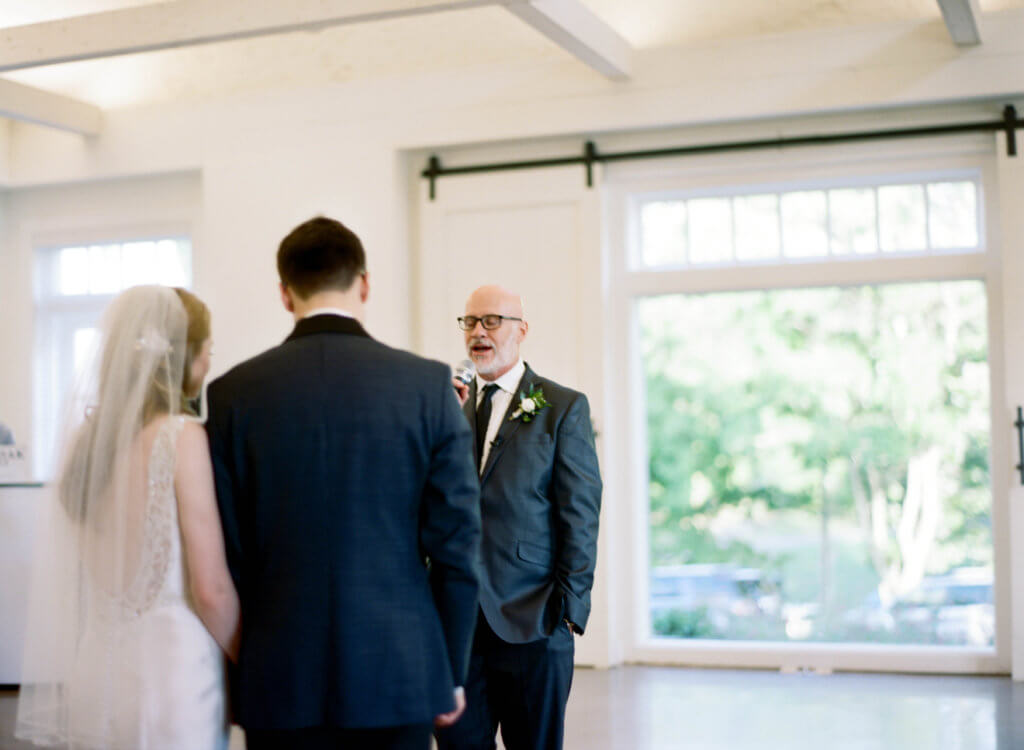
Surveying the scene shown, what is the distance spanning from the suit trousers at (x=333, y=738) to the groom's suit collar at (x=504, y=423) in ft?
3.96

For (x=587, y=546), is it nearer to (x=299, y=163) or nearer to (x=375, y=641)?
(x=375, y=641)

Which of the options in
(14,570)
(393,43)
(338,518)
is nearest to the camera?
(338,518)

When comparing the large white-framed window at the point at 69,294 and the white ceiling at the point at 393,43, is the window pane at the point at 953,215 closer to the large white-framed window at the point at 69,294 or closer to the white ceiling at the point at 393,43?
the white ceiling at the point at 393,43

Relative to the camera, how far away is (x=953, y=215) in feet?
21.4

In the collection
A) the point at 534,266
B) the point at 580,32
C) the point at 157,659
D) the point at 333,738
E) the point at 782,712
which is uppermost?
the point at 580,32

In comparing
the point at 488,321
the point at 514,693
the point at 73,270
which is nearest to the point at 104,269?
the point at 73,270

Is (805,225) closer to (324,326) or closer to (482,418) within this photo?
(482,418)

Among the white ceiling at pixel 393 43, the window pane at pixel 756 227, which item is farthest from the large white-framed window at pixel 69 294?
the window pane at pixel 756 227

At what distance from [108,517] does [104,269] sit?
21.4ft

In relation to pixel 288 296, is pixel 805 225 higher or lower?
higher

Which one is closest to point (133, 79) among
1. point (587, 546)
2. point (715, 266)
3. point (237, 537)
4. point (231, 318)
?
Result: point (231, 318)

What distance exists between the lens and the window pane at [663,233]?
704 cm

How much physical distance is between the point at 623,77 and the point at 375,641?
16.5 ft

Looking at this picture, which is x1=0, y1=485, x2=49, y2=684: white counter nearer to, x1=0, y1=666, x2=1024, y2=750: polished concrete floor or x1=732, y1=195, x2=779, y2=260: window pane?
x1=0, y1=666, x2=1024, y2=750: polished concrete floor
